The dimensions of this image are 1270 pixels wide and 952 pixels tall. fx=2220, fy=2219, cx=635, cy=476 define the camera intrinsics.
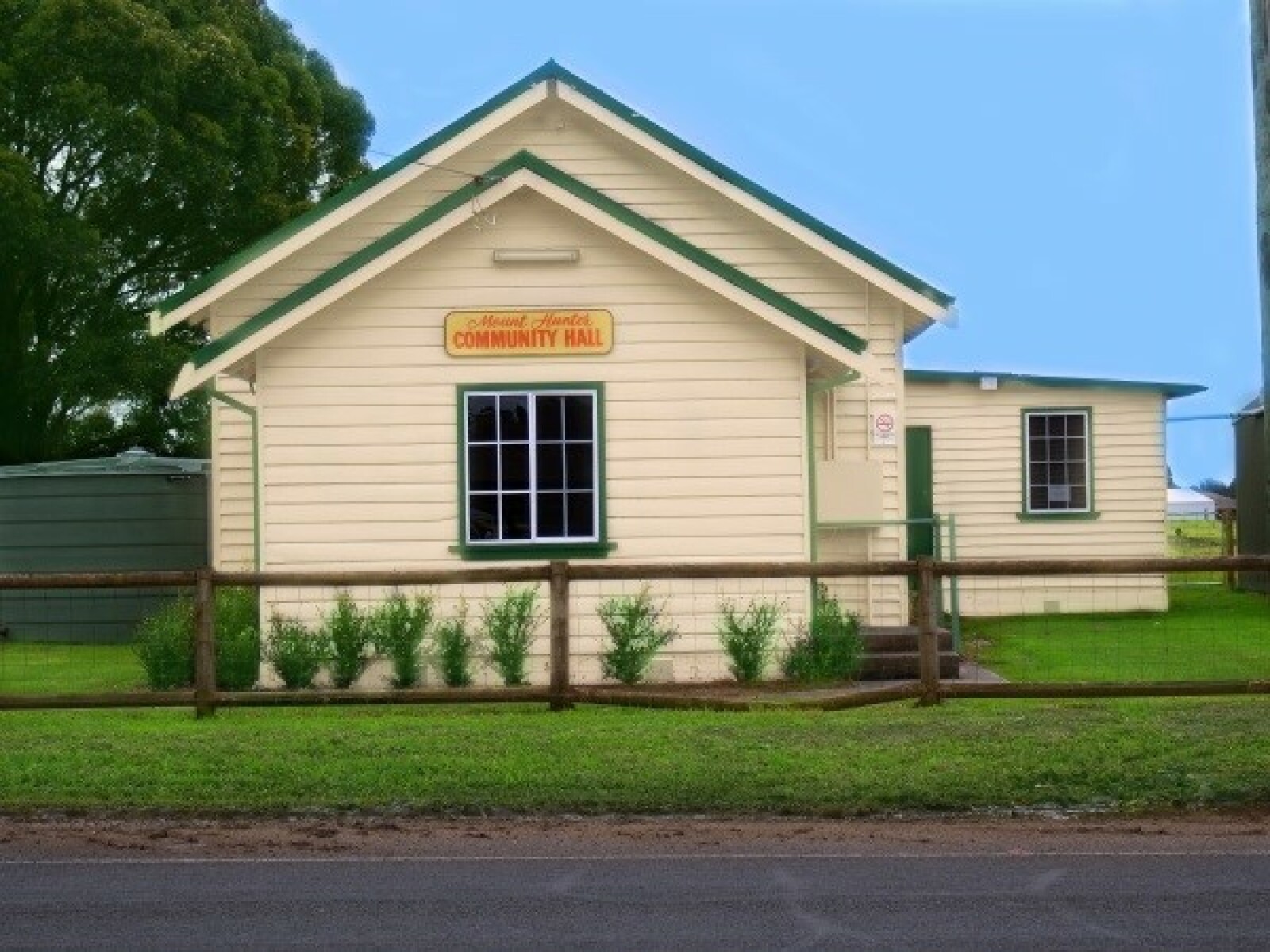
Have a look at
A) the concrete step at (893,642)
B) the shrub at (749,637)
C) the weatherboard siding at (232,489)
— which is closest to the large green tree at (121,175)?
the weatherboard siding at (232,489)

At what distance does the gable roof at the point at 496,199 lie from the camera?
779 inches

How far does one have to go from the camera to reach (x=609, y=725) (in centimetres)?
1591

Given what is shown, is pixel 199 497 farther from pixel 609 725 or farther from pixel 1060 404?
pixel 609 725

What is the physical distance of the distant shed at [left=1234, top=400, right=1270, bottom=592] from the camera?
111ft

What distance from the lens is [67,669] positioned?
873 inches

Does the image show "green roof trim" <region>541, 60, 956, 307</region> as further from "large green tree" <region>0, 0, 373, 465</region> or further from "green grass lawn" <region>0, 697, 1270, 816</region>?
"large green tree" <region>0, 0, 373, 465</region>

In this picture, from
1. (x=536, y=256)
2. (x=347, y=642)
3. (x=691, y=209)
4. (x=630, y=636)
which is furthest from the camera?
(x=691, y=209)

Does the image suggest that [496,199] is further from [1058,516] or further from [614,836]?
[1058,516]

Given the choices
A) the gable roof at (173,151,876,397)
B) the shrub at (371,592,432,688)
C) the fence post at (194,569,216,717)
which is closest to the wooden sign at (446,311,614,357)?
the gable roof at (173,151,876,397)

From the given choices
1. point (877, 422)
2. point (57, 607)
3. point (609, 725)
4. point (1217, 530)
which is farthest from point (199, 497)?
point (1217, 530)

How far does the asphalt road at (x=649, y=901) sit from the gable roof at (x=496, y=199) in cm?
876

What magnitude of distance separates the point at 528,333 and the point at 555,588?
401cm

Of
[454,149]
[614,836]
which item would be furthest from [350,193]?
[614,836]

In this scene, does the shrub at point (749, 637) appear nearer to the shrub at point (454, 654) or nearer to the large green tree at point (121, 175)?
the shrub at point (454, 654)
